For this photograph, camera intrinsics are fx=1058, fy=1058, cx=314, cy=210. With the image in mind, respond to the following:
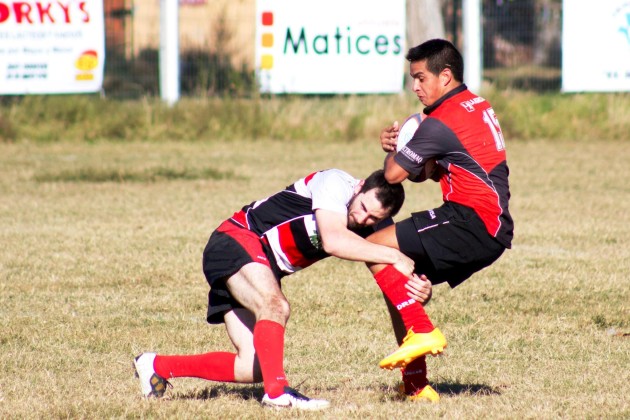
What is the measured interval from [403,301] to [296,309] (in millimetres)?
2543

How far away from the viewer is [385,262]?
4836mm

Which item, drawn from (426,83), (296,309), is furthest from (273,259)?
(296,309)

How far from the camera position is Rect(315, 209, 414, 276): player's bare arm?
4770 mm

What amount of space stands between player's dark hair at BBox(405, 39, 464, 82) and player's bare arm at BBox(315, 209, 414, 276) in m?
0.94

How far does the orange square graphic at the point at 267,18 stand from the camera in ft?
56.4

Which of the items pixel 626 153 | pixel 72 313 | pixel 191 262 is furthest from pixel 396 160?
pixel 626 153

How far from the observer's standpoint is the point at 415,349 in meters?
4.62

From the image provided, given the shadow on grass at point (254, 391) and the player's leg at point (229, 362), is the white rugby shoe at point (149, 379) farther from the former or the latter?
the shadow on grass at point (254, 391)

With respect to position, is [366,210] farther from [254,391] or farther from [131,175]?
[131,175]

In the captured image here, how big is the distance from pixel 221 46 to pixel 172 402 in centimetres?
1353

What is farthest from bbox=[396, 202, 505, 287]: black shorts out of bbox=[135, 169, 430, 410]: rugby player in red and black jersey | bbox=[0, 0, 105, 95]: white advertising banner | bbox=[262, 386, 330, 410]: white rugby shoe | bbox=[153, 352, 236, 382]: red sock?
bbox=[0, 0, 105, 95]: white advertising banner

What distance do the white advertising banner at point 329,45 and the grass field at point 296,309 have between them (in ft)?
14.6

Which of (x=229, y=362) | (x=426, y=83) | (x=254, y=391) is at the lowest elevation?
(x=254, y=391)

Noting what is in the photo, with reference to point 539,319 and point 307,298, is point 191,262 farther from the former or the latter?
point 539,319
